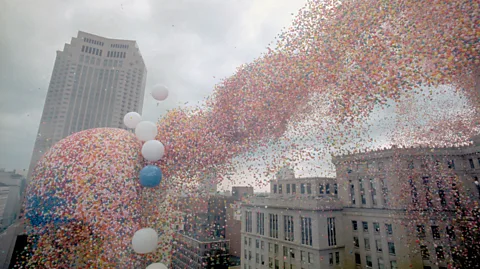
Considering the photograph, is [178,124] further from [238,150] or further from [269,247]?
[269,247]

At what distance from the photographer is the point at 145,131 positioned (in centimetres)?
322

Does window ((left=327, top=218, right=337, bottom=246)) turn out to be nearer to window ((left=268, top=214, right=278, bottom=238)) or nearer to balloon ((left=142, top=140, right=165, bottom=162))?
window ((left=268, top=214, right=278, bottom=238))

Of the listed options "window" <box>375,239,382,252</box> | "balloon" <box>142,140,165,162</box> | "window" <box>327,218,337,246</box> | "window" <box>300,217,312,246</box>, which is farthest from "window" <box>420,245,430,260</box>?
"balloon" <box>142,140,165,162</box>

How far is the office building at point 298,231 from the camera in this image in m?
8.19

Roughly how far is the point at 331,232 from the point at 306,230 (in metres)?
1.13

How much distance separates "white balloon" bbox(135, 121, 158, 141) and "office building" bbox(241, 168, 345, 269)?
18.9 ft

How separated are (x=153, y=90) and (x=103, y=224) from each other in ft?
7.69

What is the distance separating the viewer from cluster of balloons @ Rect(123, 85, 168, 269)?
2.69 m

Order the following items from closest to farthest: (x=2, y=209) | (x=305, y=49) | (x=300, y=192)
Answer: (x=2, y=209) → (x=305, y=49) → (x=300, y=192)

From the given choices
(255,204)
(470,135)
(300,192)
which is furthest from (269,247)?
(470,135)

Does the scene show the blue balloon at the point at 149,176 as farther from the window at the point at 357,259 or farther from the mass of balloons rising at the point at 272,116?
the window at the point at 357,259

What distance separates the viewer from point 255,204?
939 centimetres

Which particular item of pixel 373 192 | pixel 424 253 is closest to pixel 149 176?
pixel 373 192

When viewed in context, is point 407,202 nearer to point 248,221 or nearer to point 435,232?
point 435,232
